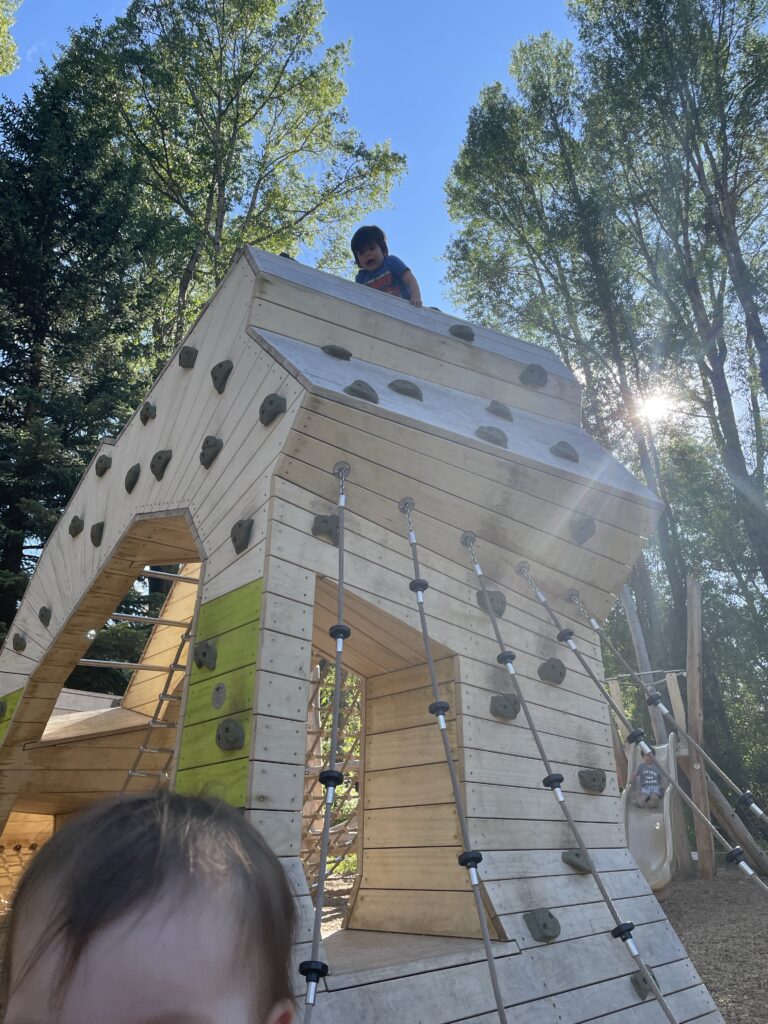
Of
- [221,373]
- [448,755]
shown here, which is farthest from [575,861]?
[221,373]

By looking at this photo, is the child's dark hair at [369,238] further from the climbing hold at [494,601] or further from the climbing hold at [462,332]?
the climbing hold at [494,601]

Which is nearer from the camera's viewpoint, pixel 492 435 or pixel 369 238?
pixel 492 435

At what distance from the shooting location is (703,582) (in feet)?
51.3

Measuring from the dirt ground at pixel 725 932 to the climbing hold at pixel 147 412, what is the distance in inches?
141

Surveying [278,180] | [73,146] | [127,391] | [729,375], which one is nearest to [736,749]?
[729,375]

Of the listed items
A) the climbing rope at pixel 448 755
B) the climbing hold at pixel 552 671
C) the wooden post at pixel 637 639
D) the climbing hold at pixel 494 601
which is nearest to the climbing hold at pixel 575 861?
the climbing rope at pixel 448 755

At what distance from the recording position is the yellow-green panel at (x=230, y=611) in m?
2.81

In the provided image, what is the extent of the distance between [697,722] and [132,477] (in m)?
6.62

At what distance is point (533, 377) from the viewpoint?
4070 mm

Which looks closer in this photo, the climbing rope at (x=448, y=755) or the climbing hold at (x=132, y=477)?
the climbing rope at (x=448, y=755)

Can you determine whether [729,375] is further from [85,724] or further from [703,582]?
[85,724]

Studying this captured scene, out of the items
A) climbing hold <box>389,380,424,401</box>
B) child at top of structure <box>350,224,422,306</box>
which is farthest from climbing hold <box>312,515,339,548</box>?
child at top of structure <box>350,224,422,306</box>

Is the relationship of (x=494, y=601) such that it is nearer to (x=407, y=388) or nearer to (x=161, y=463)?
(x=407, y=388)

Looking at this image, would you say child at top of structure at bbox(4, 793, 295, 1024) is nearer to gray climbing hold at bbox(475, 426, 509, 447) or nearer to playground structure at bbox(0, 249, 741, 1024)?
playground structure at bbox(0, 249, 741, 1024)
